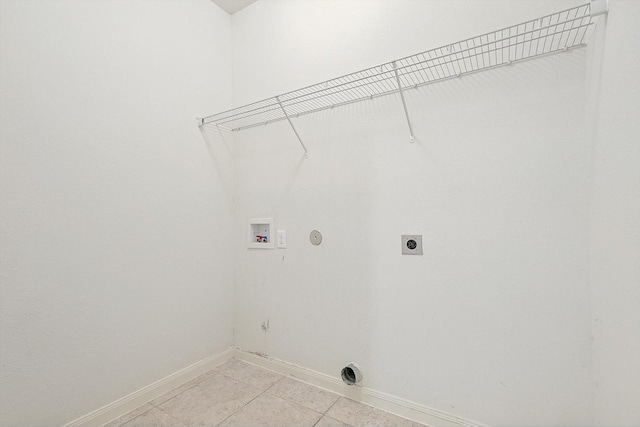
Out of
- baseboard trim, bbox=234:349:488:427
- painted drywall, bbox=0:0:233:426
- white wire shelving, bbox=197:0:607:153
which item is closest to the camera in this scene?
white wire shelving, bbox=197:0:607:153

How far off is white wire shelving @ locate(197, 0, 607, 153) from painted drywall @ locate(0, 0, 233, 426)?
0.45 meters

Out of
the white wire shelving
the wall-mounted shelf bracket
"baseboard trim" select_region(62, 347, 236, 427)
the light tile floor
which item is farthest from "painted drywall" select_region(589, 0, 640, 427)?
"baseboard trim" select_region(62, 347, 236, 427)

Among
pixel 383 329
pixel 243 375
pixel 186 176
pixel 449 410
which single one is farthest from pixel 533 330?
pixel 186 176

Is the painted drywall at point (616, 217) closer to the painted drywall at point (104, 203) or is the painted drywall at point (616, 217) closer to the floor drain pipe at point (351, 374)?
the floor drain pipe at point (351, 374)

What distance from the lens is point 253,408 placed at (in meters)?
1.62

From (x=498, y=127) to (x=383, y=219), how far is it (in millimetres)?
711

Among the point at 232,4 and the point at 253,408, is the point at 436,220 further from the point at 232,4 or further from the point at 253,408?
the point at 232,4

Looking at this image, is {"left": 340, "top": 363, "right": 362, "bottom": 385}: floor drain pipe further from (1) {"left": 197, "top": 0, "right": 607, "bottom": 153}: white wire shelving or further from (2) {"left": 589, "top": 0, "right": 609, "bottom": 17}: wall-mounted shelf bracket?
(2) {"left": 589, "top": 0, "right": 609, "bottom": 17}: wall-mounted shelf bracket

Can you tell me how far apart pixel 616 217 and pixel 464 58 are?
887 millimetres

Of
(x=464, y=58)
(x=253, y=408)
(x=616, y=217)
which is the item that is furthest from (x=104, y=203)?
(x=616, y=217)

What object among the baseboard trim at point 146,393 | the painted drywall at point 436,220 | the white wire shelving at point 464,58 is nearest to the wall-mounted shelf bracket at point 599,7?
the white wire shelving at point 464,58

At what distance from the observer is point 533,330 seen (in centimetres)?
124

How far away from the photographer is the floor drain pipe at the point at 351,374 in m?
1.62

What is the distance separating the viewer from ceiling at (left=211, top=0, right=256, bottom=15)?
2.19 m
